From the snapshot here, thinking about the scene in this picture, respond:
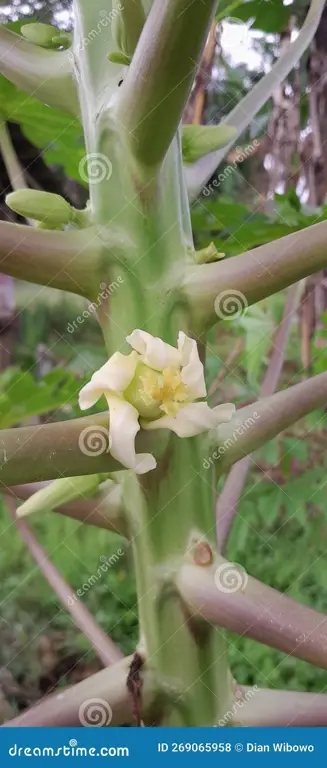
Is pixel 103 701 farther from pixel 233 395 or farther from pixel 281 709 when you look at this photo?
pixel 233 395

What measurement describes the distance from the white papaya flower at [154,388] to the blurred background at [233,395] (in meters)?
0.66

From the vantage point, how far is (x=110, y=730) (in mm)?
603

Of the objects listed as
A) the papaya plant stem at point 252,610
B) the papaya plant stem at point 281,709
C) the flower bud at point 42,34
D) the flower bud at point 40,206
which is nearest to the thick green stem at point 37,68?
the flower bud at point 42,34

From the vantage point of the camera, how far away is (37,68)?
0.54 meters

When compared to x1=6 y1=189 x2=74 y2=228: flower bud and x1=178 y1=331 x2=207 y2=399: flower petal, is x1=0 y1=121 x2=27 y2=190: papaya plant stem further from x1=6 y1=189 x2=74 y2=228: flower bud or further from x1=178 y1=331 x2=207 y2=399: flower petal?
x1=178 y1=331 x2=207 y2=399: flower petal

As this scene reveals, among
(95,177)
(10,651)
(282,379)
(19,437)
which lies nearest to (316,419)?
(282,379)

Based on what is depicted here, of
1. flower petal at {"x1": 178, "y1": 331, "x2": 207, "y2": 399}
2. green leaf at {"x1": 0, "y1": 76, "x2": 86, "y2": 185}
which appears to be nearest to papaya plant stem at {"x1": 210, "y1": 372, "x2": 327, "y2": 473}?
flower petal at {"x1": 178, "y1": 331, "x2": 207, "y2": 399}

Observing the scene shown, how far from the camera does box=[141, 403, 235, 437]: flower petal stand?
392mm

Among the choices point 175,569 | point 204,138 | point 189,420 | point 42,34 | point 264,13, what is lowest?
point 175,569

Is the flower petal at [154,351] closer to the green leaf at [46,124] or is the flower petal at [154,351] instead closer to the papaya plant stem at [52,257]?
the papaya plant stem at [52,257]

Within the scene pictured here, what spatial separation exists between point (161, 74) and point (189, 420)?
19cm

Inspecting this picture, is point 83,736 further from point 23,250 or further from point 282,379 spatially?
point 282,379

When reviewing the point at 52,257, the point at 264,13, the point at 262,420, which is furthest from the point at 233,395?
the point at 52,257

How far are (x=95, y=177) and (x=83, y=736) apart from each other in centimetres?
48
